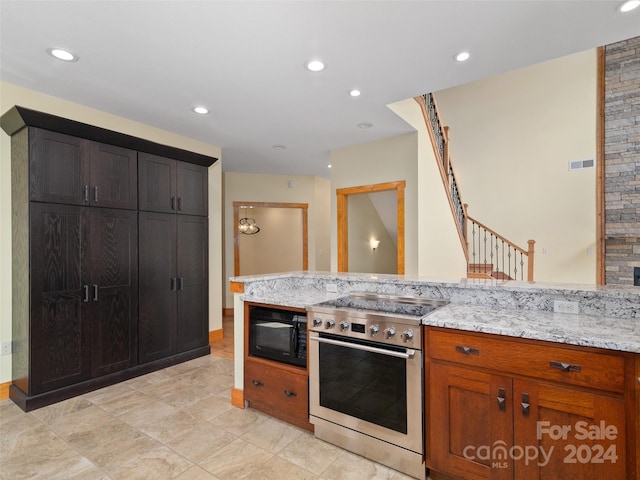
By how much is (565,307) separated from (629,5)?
1.78m

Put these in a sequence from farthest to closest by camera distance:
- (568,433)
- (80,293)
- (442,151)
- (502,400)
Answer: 1. (442,151)
2. (80,293)
3. (502,400)
4. (568,433)

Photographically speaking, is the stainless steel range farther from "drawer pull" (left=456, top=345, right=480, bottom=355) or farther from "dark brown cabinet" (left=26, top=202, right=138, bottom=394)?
"dark brown cabinet" (left=26, top=202, right=138, bottom=394)

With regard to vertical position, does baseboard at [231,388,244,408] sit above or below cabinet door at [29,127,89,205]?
below

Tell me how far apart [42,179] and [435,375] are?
337 cm

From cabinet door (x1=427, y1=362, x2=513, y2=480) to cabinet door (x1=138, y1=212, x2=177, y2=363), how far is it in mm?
2995

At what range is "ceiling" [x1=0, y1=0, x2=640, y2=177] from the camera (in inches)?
76.0

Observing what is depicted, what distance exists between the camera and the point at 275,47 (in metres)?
2.31

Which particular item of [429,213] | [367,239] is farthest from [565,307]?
[367,239]

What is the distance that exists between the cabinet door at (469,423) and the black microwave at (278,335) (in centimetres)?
94

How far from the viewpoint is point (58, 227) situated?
9.42 feet

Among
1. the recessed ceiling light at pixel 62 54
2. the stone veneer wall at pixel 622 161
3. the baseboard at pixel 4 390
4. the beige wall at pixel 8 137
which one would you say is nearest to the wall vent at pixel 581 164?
the stone veneer wall at pixel 622 161

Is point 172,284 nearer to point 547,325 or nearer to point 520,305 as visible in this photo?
point 520,305

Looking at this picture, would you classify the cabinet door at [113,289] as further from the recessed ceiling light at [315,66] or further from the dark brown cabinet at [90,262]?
the recessed ceiling light at [315,66]

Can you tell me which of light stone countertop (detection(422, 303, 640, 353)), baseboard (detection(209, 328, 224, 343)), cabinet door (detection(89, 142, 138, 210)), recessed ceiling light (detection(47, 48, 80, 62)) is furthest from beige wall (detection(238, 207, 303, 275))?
light stone countertop (detection(422, 303, 640, 353))
